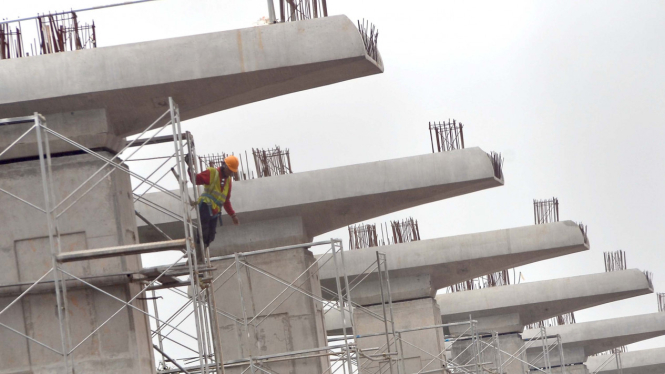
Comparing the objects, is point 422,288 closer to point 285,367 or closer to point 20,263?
point 285,367

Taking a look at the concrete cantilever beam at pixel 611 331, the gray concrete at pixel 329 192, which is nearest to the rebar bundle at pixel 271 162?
the gray concrete at pixel 329 192

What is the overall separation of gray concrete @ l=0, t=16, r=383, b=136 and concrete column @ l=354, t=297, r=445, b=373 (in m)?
13.2

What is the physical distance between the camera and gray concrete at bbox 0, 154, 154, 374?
40.0 ft

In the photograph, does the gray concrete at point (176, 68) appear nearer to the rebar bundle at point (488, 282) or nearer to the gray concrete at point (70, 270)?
the gray concrete at point (70, 270)

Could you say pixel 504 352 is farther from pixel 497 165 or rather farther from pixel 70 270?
pixel 70 270

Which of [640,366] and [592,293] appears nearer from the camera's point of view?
[592,293]

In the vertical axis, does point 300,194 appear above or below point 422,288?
above

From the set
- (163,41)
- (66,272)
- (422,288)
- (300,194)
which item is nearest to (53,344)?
(66,272)

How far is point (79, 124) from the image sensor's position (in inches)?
500

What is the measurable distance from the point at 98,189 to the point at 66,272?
3.66 ft

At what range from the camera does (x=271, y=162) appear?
20.3 m

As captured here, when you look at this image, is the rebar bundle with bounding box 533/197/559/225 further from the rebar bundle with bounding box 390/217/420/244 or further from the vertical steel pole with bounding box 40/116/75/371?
the vertical steel pole with bounding box 40/116/75/371

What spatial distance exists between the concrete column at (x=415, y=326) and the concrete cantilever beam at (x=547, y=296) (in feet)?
12.2

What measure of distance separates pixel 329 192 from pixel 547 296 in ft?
42.6
